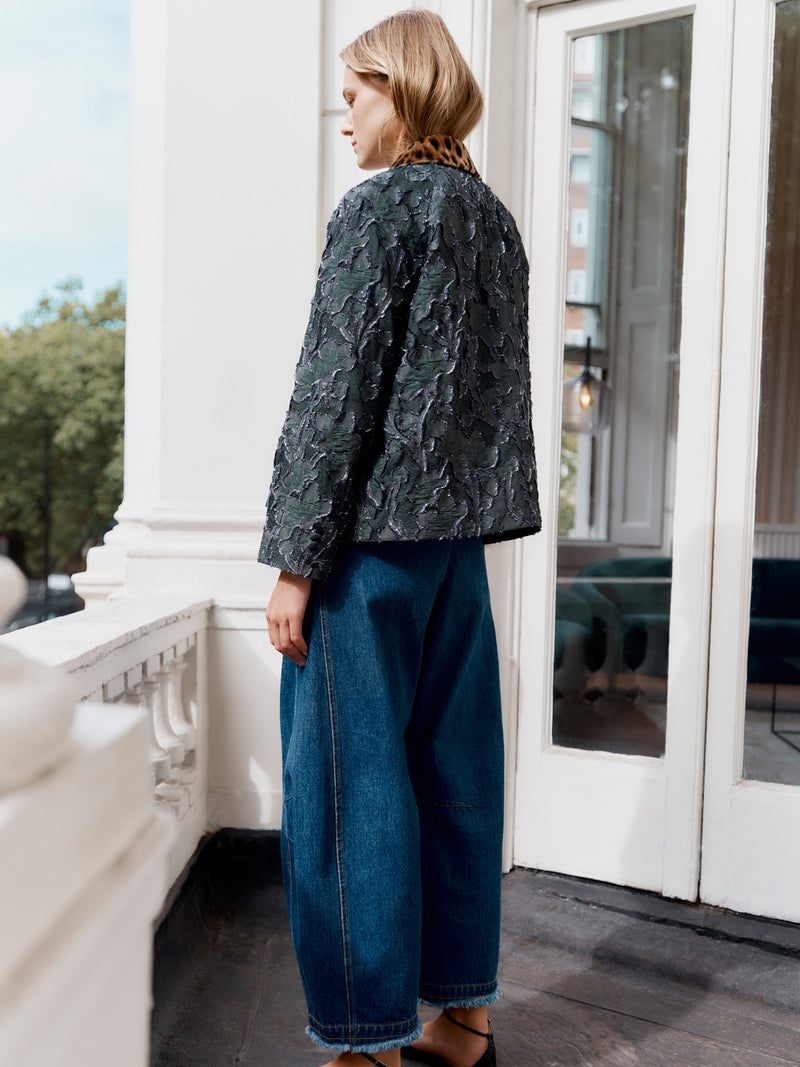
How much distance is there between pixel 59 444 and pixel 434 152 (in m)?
30.2

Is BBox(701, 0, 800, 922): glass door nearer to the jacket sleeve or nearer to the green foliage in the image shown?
the jacket sleeve

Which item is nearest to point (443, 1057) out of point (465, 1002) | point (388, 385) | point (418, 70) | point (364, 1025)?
point (465, 1002)

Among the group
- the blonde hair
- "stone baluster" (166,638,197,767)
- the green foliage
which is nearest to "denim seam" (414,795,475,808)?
"stone baluster" (166,638,197,767)

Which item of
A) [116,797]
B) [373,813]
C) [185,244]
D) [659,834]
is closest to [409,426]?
[373,813]

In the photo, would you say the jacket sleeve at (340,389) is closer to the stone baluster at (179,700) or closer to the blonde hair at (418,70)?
the blonde hair at (418,70)

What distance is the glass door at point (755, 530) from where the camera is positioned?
7.44ft

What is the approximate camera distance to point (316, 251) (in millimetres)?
2379

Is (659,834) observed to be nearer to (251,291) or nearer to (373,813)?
(373,813)

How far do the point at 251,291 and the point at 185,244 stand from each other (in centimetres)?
20

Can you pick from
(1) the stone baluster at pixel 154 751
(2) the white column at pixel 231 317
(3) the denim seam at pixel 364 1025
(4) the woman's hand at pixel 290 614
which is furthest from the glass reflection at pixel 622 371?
(4) the woman's hand at pixel 290 614

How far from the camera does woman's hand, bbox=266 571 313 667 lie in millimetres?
1436

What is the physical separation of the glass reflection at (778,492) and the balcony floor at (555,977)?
431 mm

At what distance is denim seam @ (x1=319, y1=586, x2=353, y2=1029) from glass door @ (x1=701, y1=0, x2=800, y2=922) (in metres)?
1.19

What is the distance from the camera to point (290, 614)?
1.44 meters
